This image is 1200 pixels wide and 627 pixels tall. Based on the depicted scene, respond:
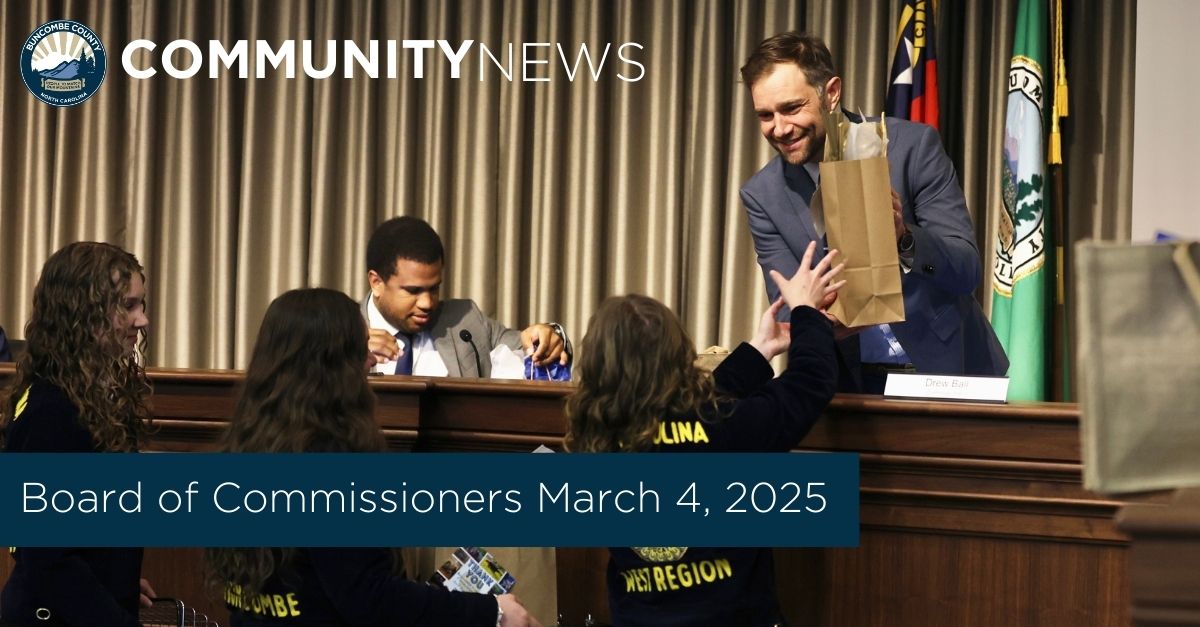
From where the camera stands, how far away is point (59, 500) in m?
2.05

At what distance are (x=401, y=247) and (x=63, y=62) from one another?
288 cm

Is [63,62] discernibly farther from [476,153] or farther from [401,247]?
[401,247]

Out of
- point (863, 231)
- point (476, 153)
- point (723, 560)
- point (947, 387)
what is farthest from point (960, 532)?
point (476, 153)

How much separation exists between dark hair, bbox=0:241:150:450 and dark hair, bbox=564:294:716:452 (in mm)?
729

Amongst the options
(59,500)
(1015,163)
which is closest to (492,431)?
(59,500)

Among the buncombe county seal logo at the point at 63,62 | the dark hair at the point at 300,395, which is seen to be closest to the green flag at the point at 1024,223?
the dark hair at the point at 300,395

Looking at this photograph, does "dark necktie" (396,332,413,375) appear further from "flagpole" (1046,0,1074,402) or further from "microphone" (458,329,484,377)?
"flagpole" (1046,0,1074,402)

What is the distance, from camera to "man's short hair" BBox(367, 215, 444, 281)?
12.2ft

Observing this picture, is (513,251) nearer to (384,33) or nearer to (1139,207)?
(384,33)

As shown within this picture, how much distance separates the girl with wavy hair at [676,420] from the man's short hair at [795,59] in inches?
30.9

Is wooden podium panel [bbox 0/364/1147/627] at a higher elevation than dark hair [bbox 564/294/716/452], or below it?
below

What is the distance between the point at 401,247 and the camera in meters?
3.71

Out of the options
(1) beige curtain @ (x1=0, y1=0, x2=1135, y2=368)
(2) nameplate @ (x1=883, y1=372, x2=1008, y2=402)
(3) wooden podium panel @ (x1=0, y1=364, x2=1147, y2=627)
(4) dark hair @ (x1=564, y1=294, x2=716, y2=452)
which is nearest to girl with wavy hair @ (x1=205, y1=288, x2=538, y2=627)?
(4) dark hair @ (x1=564, y1=294, x2=716, y2=452)

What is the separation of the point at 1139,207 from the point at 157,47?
3.91 meters
